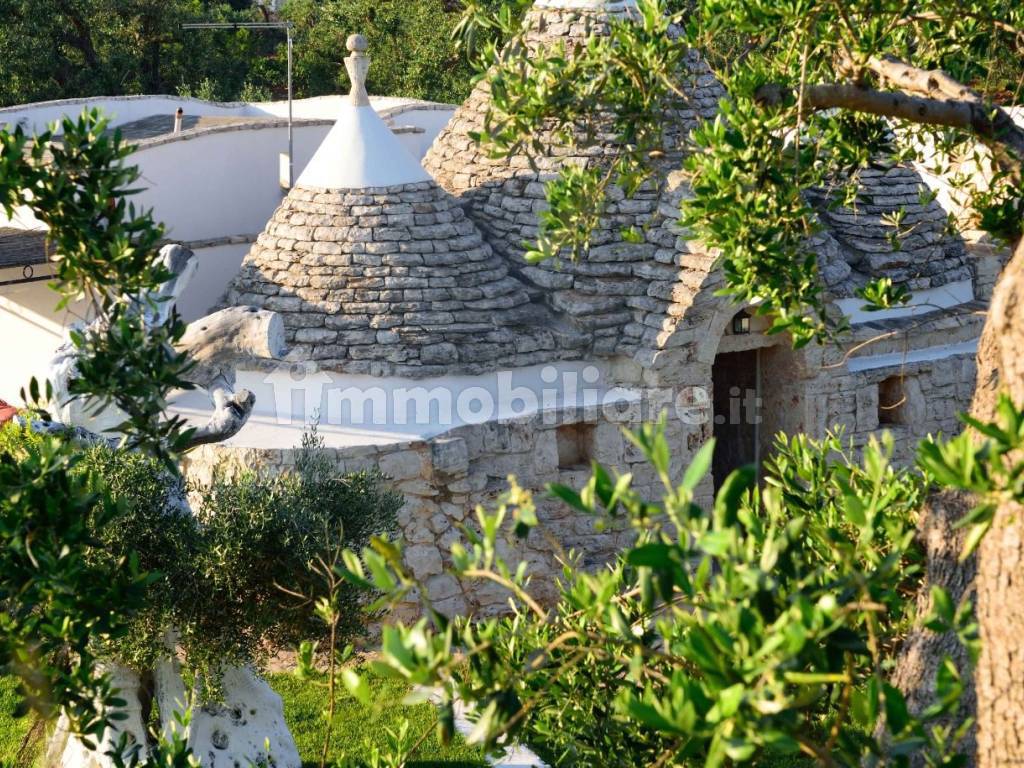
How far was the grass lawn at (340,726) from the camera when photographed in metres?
8.23

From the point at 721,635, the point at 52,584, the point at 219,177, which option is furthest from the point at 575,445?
the point at 721,635

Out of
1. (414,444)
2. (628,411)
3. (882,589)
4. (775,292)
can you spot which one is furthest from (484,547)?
(628,411)

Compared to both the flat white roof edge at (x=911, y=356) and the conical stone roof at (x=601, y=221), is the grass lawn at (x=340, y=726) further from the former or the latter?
the flat white roof edge at (x=911, y=356)

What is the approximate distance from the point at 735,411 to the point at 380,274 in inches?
141

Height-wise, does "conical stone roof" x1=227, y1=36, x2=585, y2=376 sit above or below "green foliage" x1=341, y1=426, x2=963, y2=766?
above

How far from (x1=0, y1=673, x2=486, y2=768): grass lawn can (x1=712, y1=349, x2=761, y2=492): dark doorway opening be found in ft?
13.4

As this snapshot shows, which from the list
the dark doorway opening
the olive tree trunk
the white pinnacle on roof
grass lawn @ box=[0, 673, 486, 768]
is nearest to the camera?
the olive tree trunk

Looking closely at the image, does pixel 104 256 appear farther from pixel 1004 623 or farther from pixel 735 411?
pixel 735 411

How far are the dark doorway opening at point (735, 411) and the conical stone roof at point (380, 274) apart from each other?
2165 mm

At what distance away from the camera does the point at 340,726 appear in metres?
8.67

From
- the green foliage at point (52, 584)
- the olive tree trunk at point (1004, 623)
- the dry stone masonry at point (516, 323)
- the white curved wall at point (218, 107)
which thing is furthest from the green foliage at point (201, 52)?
the olive tree trunk at point (1004, 623)

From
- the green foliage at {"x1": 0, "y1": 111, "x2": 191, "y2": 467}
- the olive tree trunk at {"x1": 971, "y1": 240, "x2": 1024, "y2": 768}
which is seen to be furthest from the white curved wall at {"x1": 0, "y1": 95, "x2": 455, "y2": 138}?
the olive tree trunk at {"x1": 971, "y1": 240, "x2": 1024, "y2": 768}

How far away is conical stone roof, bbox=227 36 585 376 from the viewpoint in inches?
396

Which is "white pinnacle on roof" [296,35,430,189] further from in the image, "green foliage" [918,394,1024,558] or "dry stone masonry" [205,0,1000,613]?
"green foliage" [918,394,1024,558]
